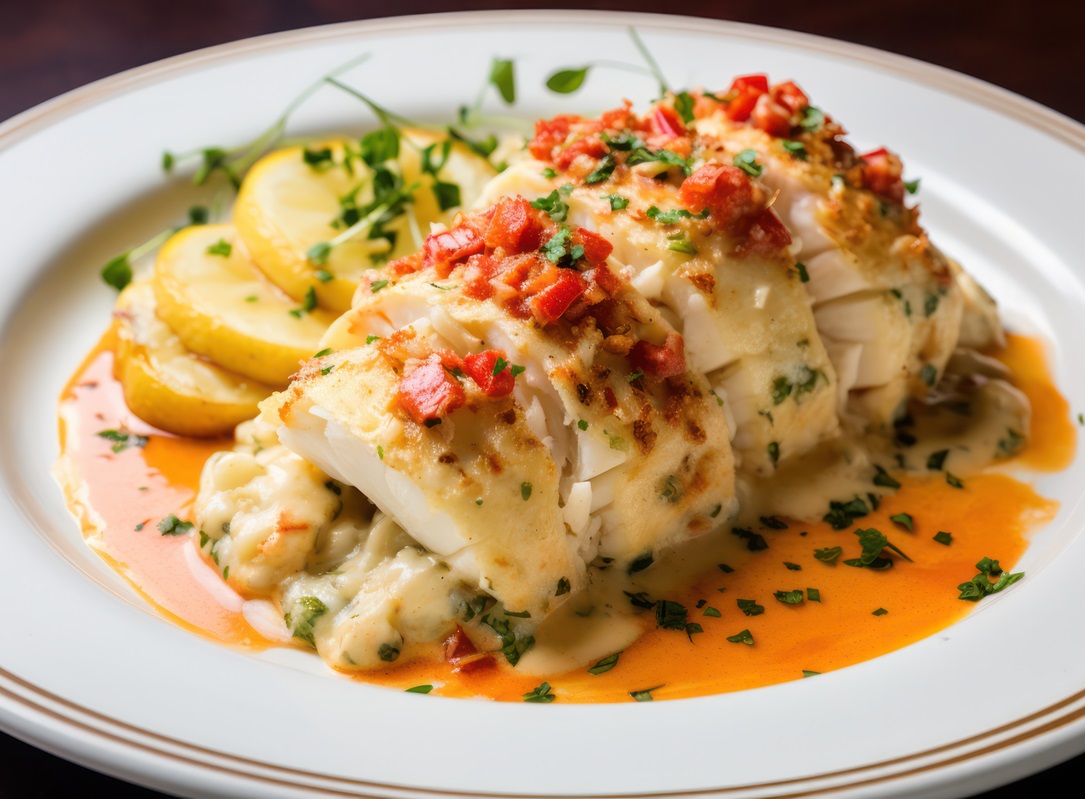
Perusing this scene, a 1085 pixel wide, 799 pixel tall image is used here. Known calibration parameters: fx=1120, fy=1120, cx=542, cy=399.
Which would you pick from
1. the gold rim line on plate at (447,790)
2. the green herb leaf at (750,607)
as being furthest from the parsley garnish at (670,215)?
the gold rim line on plate at (447,790)

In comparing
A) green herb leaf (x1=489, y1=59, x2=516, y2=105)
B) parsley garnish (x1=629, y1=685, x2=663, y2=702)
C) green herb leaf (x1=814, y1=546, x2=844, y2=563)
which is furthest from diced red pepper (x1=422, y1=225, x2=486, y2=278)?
green herb leaf (x1=489, y1=59, x2=516, y2=105)

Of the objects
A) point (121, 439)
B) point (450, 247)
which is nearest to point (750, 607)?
point (450, 247)

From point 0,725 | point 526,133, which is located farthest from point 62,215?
point 0,725

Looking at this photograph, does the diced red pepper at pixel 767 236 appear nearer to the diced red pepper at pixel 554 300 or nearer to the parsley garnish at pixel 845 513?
the diced red pepper at pixel 554 300

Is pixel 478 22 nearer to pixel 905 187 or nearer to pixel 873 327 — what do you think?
pixel 905 187

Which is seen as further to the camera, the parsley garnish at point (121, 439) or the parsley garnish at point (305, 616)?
the parsley garnish at point (121, 439)

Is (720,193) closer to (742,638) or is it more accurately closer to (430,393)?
(430,393)
